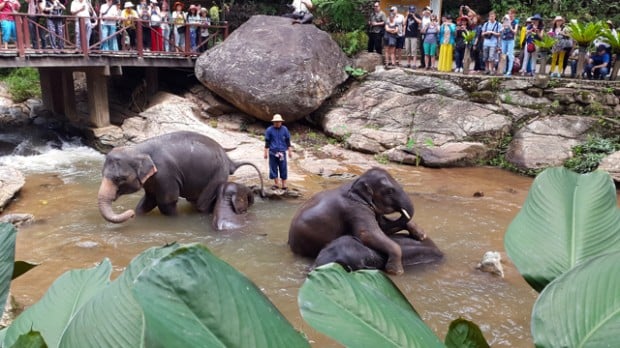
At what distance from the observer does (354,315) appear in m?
0.70

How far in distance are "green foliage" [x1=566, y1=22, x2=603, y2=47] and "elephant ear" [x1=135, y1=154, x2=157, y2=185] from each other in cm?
855

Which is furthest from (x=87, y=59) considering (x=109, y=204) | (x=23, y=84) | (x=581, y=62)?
(x=581, y=62)

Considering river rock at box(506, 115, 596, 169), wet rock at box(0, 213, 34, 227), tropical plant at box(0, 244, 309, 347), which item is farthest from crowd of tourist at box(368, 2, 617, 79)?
tropical plant at box(0, 244, 309, 347)

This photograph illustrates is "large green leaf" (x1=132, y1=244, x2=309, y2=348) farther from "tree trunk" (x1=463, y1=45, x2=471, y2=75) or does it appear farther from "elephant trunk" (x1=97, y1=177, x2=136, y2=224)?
"tree trunk" (x1=463, y1=45, x2=471, y2=75)

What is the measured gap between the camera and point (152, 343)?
58cm

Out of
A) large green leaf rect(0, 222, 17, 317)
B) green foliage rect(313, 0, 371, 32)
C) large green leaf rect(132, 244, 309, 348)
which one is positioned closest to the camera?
large green leaf rect(132, 244, 309, 348)

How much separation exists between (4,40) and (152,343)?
1243 cm

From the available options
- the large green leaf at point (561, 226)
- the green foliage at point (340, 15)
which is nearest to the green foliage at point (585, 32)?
the green foliage at point (340, 15)

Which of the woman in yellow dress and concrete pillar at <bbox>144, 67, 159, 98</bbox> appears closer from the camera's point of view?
the woman in yellow dress

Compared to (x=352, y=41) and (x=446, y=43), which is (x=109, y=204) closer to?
(x=352, y=41)

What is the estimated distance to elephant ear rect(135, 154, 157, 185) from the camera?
6.57 m

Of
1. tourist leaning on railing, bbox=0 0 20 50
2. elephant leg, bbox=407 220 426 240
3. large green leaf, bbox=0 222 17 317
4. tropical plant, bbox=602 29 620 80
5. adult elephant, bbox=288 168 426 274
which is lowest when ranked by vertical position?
elephant leg, bbox=407 220 426 240

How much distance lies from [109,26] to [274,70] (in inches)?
157

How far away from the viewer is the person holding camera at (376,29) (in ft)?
42.8
